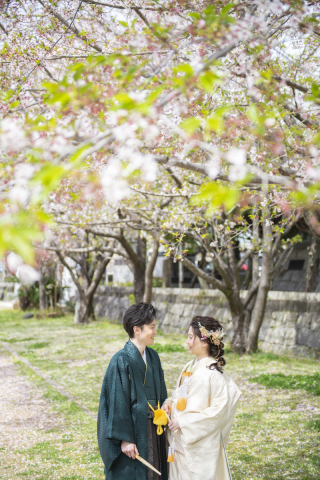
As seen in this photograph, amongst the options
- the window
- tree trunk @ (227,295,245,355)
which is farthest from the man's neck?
the window

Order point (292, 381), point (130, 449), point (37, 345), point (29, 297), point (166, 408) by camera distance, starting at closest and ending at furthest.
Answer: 1. point (130, 449)
2. point (166, 408)
3. point (292, 381)
4. point (37, 345)
5. point (29, 297)

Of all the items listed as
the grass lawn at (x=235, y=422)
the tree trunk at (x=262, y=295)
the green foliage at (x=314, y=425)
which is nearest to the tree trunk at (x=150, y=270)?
the grass lawn at (x=235, y=422)

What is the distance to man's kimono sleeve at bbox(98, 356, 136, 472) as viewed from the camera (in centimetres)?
339

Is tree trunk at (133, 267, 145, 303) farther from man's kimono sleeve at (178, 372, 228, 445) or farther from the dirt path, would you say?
man's kimono sleeve at (178, 372, 228, 445)

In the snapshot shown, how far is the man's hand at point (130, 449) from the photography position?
3.38m

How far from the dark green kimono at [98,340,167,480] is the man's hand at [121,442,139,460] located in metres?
0.04

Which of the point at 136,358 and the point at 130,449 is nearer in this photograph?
the point at 130,449

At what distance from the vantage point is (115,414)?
134 inches

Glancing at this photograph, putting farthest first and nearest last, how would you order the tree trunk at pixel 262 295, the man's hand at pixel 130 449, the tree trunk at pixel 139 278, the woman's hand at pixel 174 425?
1. the tree trunk at pixel 139 278
2. the tree trunk at pixel 262 295
3. the woman's hand at pixel 174 425
4. the man's hand at pixel 130 449

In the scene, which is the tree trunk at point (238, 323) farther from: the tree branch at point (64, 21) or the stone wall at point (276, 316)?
the tree branch at point (64, 21)

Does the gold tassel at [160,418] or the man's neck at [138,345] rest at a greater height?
the man's neck at [138,345]

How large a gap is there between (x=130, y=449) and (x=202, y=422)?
529 mm

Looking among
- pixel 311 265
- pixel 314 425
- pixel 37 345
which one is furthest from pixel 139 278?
pixel 314 425

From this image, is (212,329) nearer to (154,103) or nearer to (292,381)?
(154,103)
